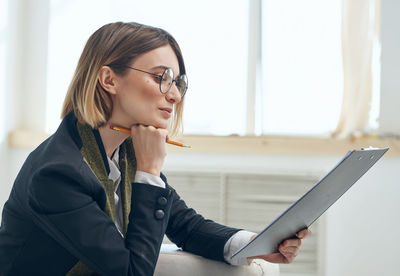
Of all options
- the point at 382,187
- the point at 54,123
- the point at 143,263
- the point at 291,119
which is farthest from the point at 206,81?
the point at 143,263

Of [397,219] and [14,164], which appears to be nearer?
[397,219]

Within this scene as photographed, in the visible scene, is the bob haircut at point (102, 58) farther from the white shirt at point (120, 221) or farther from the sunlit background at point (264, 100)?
the sunlit background at point (264, 100)

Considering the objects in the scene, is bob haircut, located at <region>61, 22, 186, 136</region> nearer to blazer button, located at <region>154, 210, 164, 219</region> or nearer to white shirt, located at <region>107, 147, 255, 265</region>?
white shirt, located at <region>107, 147, 255, 265</region>

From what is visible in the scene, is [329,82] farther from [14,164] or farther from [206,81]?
[14,164]

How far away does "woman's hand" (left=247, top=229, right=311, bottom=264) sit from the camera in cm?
121

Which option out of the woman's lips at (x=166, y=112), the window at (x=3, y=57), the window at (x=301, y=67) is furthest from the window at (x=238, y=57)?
the woman's lips at (x=166, y=112)

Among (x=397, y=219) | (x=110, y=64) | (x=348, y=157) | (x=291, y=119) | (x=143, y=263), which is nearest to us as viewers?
(x=348, y=157)

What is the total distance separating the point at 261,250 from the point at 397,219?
172cm

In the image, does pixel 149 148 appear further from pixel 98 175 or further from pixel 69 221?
pixel 69 221

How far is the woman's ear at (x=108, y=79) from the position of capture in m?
1.21

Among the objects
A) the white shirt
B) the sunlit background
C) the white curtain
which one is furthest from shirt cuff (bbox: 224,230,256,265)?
the white curtain

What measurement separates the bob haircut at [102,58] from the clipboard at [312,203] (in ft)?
1.58

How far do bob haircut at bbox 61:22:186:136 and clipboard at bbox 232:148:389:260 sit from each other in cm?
48

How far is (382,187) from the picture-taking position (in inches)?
104
